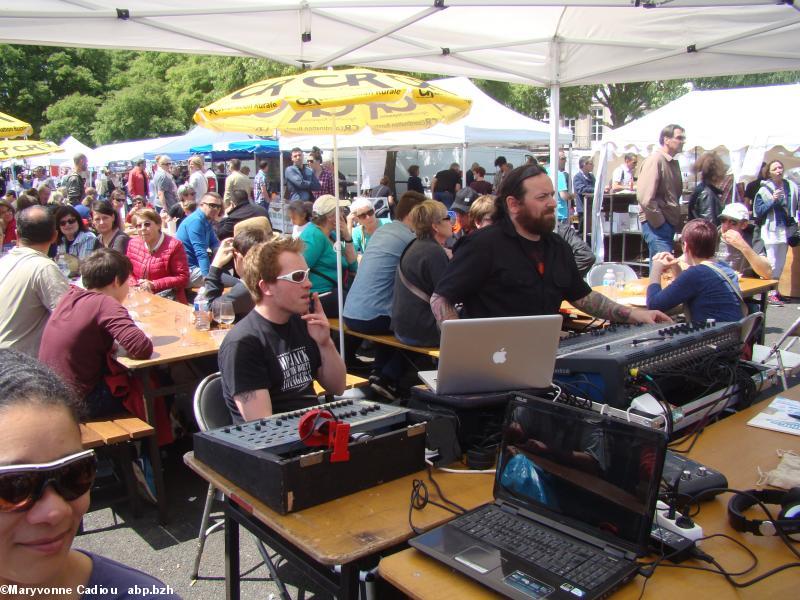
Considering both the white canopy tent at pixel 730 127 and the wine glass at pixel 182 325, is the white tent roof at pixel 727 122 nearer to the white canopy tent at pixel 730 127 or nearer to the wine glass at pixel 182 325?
the white canopy tent at pixel 730 127

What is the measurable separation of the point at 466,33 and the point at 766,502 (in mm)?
5366

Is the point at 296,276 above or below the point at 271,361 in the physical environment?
above

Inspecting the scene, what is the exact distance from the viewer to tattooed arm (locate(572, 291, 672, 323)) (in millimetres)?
3381

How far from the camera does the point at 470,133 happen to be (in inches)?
466

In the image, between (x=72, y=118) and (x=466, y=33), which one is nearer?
(x=466, y=33)

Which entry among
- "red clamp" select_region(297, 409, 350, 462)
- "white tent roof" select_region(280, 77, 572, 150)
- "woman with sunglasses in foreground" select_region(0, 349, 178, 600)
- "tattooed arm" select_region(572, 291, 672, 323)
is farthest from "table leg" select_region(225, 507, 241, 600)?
"white tent roof" select_region(280, 77, 572, 150)

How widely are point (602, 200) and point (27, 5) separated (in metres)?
9.16

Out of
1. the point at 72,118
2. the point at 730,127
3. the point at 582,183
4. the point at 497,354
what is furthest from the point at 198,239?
the point at 72,118

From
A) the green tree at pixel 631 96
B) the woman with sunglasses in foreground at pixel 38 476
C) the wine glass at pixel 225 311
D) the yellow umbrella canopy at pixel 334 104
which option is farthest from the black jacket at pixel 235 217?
the green tree at pixel 631 96

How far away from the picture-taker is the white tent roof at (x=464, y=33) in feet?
16.0

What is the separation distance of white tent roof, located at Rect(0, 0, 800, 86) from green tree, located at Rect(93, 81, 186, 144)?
34.3m

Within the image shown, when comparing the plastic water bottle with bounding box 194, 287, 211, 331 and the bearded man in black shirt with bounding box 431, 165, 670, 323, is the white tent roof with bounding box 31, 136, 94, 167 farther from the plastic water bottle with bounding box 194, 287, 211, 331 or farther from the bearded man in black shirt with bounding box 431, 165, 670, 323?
the bearded man in black shirt with bounding box 431, 165, 670, 323

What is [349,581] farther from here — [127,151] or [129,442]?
[127,151]

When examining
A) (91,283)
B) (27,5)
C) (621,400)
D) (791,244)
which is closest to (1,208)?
(27,5)
